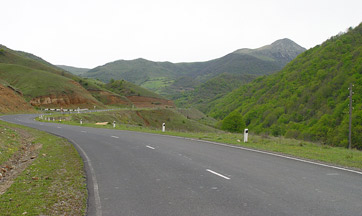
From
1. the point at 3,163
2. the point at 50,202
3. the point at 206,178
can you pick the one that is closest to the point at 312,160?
the point at 206,178

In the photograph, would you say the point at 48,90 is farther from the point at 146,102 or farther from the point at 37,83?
the point at 146,102

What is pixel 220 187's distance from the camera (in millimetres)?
6809

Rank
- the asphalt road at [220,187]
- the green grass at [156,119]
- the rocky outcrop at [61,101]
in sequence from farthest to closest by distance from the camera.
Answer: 1. the rocky outcrop at [61,101]
2. the green grass at [156,119]
3. the asphalt road at [220,187]

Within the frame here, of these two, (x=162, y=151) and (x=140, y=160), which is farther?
(x=162, y=151)

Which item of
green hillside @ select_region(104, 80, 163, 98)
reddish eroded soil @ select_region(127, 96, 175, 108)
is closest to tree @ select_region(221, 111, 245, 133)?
reddish eroded soil @ select_region(127, 96, 175, 108)

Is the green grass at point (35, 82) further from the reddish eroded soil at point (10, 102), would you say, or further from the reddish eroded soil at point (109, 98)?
the reddish eroded soil at point (10, 102)

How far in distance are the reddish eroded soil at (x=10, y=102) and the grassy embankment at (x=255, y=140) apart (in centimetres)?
1227

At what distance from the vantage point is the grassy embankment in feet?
38.4

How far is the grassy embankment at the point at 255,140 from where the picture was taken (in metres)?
11.7

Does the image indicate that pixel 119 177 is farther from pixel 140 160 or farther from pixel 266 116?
pixel 266 116

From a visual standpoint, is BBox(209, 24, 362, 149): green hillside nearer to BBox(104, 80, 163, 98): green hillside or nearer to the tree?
the tree

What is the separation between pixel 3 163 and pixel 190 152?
293 inches

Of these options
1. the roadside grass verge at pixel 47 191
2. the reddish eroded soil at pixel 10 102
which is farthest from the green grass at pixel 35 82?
the roadside grass verge at pixel 47 191

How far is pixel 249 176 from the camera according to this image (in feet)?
26.2
